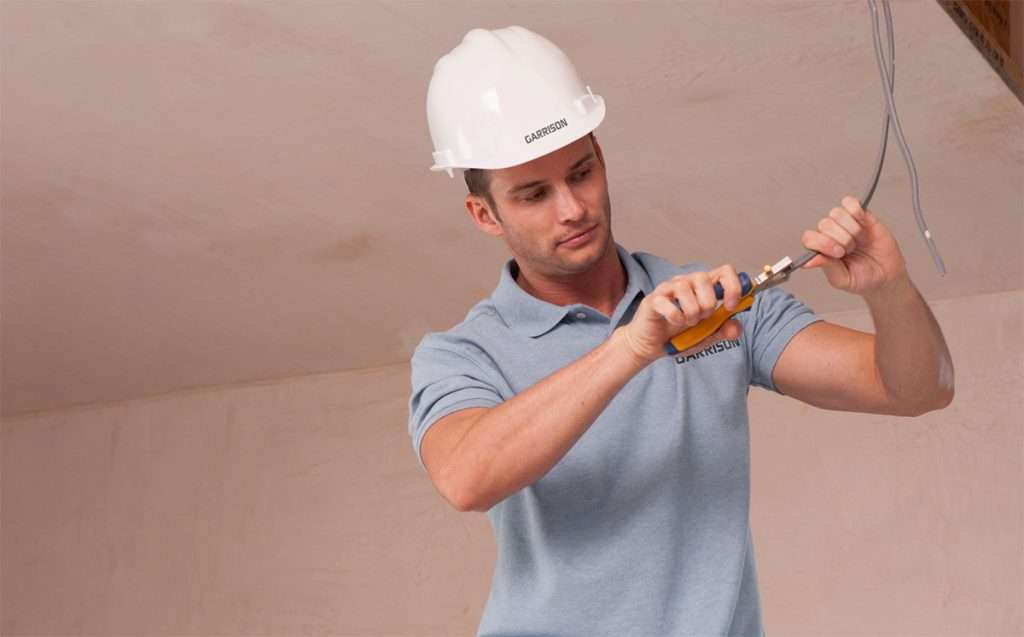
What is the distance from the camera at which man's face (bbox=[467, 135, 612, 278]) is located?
1.90m

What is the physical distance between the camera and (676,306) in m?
1.56

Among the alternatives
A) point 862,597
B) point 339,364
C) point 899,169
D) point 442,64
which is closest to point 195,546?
point 339,364

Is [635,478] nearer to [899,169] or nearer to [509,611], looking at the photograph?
[509,611]

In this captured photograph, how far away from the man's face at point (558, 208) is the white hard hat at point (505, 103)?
22 mm

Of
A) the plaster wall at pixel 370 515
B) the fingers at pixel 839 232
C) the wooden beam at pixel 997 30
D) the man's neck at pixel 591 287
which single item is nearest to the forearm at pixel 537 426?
the fingers at pixel 839 232

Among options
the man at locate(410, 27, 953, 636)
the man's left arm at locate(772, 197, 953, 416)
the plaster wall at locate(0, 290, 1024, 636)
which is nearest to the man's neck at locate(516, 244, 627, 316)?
the man at locate(410, 27, 953, 636)

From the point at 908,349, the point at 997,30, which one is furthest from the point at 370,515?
the point at 908,349

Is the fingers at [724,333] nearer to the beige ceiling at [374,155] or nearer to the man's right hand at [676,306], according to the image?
the man's right hand at [676,306]

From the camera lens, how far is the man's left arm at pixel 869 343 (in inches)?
65.4

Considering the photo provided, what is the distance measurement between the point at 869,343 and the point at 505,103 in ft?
1.91

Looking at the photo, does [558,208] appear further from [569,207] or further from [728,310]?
[728,310]

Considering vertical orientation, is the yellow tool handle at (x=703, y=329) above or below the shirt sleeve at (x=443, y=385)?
above

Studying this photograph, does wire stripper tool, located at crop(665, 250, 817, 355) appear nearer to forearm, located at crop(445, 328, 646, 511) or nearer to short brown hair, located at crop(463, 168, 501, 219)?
forearm, located at crop(445, 328, 646, 511)

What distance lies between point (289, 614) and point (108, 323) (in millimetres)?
1296
